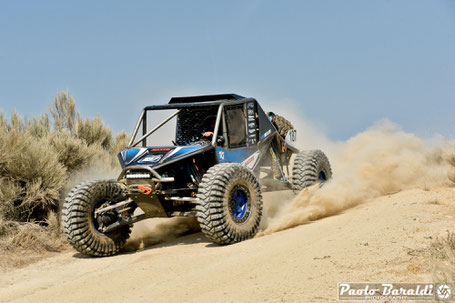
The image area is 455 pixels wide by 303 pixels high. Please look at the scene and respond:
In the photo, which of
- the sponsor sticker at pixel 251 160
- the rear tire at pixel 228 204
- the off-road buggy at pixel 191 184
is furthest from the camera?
the sponsor sticker at pixel 251 160

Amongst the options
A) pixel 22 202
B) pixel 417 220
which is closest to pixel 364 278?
pixel 417 220

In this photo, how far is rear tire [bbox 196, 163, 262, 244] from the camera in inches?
292

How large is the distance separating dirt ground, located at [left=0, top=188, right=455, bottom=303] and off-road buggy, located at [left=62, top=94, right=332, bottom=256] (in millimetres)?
423

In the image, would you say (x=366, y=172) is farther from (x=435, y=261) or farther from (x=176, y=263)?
(x=435, y=261)

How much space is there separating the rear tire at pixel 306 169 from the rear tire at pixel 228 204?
2.34 m

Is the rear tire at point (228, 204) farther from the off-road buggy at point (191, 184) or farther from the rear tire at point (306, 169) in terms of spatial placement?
A: the rear tire at point (306, 169)

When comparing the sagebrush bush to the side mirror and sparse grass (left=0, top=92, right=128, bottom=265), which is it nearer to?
the side mirror

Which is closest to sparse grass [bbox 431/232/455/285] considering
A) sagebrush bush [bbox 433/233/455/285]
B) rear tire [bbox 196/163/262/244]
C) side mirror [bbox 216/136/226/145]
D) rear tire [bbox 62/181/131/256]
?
sagebrush bush [bbox 433/233/455/285]

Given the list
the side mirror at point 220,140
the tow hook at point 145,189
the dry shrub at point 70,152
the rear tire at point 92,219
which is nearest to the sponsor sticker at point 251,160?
the side mirror at point 220,140

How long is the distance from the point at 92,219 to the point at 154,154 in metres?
1.46

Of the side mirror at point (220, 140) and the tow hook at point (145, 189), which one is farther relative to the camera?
the side mirror at point (220, 140)

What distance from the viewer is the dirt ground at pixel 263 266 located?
473 cm

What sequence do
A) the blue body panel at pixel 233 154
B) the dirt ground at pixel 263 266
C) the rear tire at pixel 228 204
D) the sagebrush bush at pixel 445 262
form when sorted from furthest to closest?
1. the blue body panel at pixel 233 154
2. the rear tire at pixel 228 204
3. the dirt ground at pixel 263 266
4. the sagebrush bush at pixel 445 262

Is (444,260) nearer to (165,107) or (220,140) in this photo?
(220,140)
